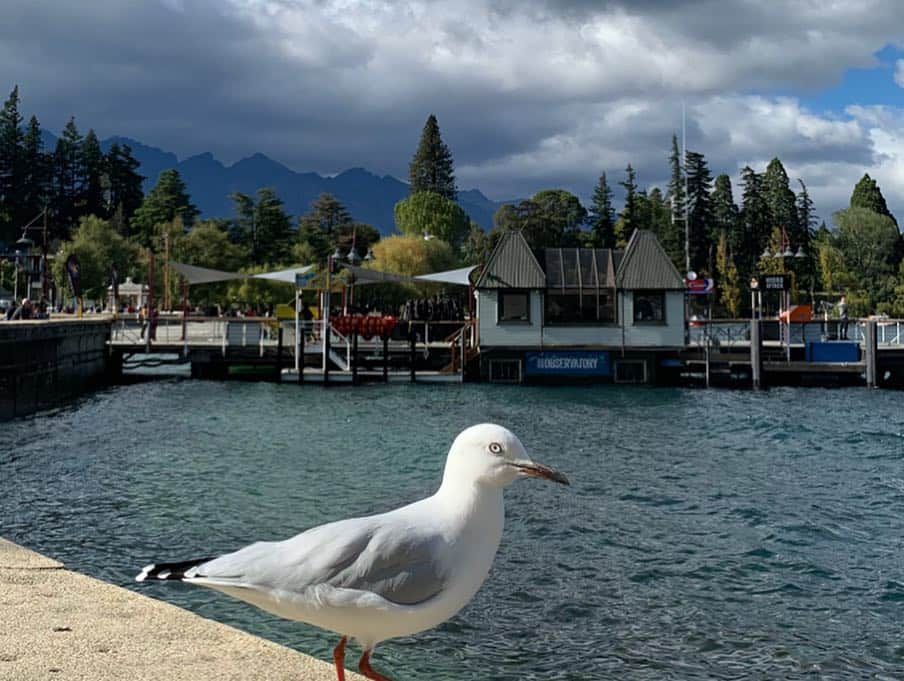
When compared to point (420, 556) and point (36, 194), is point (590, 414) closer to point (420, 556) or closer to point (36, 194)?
→ point (420, 556)

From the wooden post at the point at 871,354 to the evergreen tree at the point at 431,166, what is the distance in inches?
3169

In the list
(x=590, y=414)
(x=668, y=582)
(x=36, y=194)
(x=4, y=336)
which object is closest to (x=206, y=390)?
(x=4, y=336)

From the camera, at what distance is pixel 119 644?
5.00m

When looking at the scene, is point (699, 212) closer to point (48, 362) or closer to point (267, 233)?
point (267, 233)

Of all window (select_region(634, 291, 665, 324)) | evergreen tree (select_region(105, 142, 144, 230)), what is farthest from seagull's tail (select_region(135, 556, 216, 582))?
evergreen tree (select_region(105, 142, 144, 230))

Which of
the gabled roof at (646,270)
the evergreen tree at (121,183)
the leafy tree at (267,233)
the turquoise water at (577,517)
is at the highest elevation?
Result: the evergreen tree at (121,183)

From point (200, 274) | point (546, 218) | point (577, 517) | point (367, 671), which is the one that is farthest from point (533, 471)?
point (546, 218)

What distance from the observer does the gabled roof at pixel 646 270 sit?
3634cm

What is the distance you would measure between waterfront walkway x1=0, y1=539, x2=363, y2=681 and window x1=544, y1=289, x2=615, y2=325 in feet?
103

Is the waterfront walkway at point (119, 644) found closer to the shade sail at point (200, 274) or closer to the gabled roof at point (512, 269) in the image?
the gabled roof at point (512, 269)

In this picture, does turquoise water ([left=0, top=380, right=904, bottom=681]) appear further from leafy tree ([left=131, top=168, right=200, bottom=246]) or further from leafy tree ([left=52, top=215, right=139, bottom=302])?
leafy tree ([left=131, top=168, right=200, bottom=246])

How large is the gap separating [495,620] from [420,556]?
175 inches

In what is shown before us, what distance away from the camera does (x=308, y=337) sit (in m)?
41.0

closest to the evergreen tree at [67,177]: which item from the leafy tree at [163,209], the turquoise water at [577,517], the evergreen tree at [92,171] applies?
the evergreen tree at [92,171]
